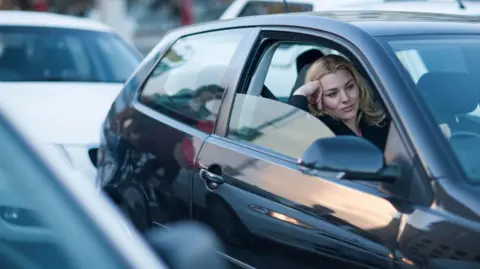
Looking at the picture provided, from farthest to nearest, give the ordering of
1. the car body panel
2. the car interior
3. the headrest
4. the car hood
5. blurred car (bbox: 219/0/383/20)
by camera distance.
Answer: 1. blurred car (bbox: 219/0/383/20)
2. the car hood
3. the car interior
4. the headrest
5. the car body panel

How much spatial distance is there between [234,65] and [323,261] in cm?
110

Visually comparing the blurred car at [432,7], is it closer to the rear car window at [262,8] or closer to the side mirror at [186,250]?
the rear car window at [262,8]

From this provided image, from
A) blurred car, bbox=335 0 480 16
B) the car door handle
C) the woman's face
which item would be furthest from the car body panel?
blurred car, bbox=335 0 480 16

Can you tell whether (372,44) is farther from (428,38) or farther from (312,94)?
(312,94)

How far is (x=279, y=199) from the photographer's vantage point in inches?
132

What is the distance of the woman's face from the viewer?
399 centimetres

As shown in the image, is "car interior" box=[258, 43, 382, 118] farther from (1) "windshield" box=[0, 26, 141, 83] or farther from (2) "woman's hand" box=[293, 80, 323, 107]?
(1) "windshield" box=[0, 26, 141, 83]

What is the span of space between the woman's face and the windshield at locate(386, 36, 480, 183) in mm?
Answer: 626

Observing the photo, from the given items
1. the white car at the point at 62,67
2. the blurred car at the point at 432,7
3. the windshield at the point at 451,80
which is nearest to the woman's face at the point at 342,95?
the windshield at the point at 451,80

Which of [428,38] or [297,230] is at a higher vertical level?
[428,38]

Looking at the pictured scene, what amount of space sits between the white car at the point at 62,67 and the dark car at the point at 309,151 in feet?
6.67

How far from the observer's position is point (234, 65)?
3.90 m

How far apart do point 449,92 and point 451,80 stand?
0.08 meters

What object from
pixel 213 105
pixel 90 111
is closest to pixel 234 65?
pixel 213 105
